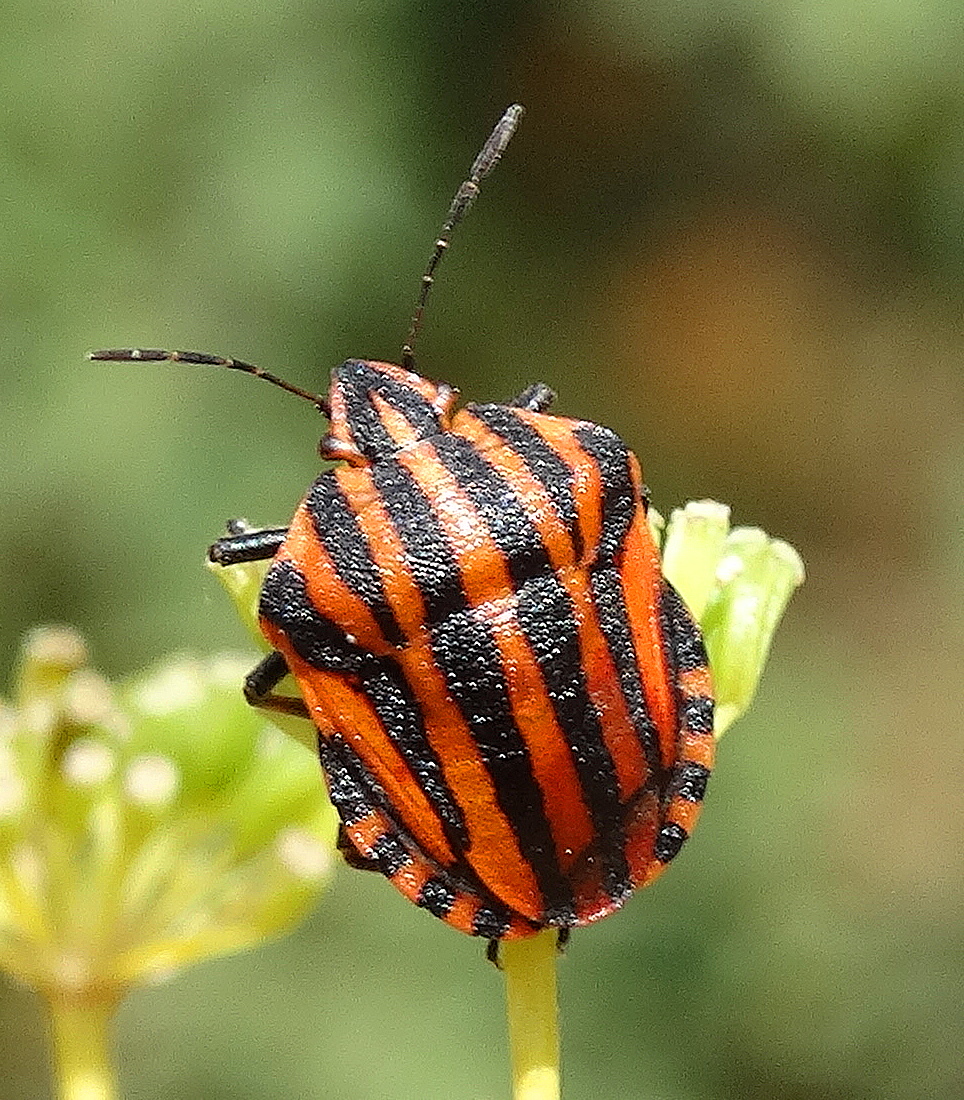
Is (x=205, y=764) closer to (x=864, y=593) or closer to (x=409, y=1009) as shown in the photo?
(x=409, y=1009)

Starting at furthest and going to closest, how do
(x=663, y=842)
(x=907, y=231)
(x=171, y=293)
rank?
1. (x=907, y=231)
2. (x=171, y=293)
3. (x=663, y=842)

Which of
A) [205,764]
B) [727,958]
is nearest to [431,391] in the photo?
[205,764]

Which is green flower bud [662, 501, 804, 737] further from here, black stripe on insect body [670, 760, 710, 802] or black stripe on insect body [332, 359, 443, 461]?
black stripe on insect body [332, 359, 443, 461]

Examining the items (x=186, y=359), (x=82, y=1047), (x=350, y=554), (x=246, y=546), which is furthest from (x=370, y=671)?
(x=82, y=1047)

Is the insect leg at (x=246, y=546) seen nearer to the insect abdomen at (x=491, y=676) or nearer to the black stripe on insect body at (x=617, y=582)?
the insect abdomen at (x=491, y=676)

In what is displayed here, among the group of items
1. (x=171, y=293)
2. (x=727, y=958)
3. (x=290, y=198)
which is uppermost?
(x=290, y=198)

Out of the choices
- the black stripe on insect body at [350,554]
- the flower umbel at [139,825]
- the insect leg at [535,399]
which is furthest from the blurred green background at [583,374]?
the black stripe on insect body at [350,554]
